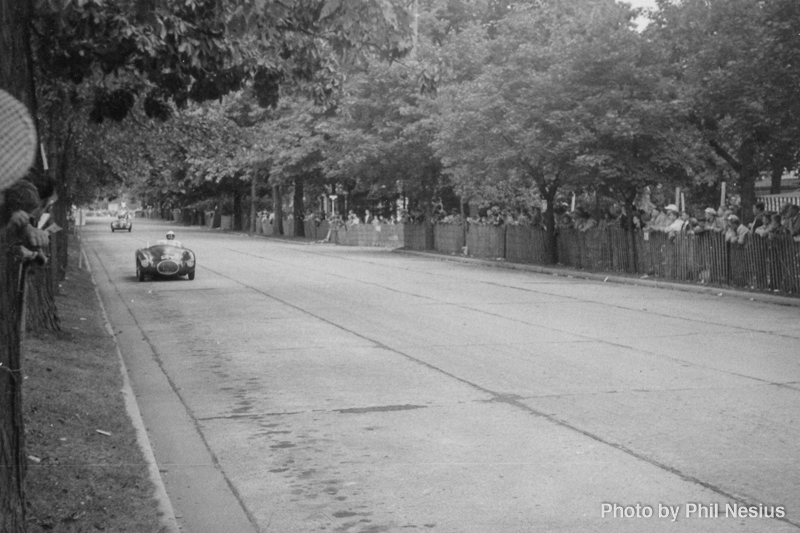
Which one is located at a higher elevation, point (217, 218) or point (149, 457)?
point (217, 218)

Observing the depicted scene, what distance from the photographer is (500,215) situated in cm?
4147

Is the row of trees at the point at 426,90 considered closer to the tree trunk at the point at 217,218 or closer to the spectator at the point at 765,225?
the spectator at the point at 765,225

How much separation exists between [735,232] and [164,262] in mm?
14729

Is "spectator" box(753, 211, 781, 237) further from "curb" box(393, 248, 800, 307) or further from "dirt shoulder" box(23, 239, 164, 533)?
"dirt shoulder" box(23, 239, 164, 533)

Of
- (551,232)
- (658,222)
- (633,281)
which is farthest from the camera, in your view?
(551,232)

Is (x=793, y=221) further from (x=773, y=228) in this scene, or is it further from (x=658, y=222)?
(x=658, y=222)

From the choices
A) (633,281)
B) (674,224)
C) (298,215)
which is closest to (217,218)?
(298,215)

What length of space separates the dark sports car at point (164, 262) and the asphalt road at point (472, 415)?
7644mm

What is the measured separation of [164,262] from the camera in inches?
1107

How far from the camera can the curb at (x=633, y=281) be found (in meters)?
21.9

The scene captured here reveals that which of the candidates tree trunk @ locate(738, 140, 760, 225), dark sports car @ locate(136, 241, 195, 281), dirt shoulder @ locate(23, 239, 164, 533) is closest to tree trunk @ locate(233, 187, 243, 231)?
dark sports car @ locate(136, 241, 195, 281)

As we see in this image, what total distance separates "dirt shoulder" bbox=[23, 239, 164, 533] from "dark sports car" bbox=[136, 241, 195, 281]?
14.2 metres

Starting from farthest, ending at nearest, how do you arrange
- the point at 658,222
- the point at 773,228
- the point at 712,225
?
the point at 658,222 → the point at 712,225 → the point at 773,228

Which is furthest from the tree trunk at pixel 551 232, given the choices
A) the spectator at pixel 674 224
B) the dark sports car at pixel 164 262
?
the dark sports car at pixel 164 262
